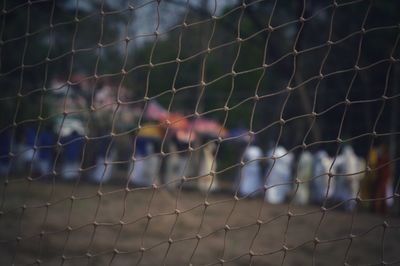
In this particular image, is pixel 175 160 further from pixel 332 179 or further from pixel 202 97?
pixel 332 179

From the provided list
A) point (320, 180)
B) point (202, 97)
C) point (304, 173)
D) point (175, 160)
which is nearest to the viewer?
point (304, 173)

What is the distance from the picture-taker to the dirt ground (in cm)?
321

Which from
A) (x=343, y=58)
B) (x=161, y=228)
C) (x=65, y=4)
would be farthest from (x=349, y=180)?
(x=65, y=4)

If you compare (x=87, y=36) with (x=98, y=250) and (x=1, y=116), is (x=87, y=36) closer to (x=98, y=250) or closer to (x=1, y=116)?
(x=1, y=116)

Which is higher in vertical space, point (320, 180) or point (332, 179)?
point (332, 179)

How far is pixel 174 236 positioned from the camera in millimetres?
4363

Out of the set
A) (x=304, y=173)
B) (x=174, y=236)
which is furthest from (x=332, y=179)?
(x=174, y=236)

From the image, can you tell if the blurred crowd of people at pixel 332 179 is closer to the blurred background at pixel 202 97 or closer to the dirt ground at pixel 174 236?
the blurred background at pixel 202 97

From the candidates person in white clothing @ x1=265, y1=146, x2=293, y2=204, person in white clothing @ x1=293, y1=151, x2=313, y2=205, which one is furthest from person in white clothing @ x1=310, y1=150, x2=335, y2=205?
person in white clothing @ x1=265, y1=146, x2=293, y2=204

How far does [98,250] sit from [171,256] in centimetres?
56

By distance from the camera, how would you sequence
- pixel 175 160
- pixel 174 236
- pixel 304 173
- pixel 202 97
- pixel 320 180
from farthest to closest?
pixel 202 97 < pixel 175 160 < pixel 320 180 < pixel 304 173 < pixel 174 236

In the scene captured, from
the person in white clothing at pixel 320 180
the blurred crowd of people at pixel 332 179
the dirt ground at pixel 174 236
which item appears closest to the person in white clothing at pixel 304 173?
the blurred crowd of people at pixel 332 179

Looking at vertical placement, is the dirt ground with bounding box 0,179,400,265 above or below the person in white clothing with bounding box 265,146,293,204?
above

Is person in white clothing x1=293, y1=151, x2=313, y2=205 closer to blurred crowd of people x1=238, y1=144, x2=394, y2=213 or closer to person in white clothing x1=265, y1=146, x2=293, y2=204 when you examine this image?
blurred crowd of people x1=238, y1=144, x2=394, y2=213
